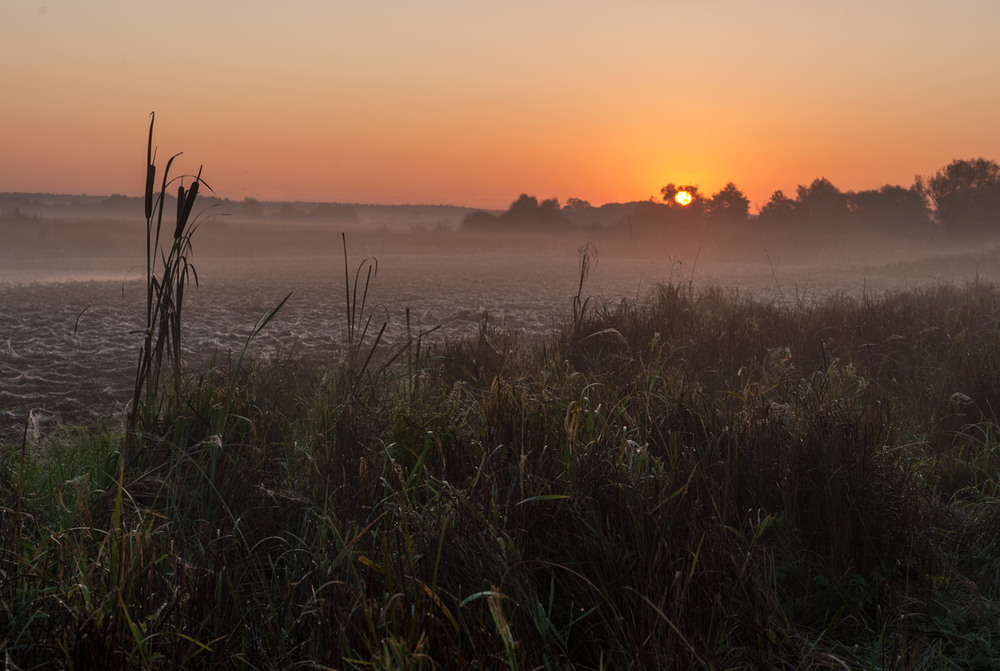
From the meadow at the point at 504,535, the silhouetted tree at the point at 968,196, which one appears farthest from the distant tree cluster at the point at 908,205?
the meadow at the point at 504,535

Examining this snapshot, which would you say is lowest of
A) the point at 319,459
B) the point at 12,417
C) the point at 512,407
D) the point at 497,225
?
the point at 12,417

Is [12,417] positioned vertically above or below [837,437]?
below

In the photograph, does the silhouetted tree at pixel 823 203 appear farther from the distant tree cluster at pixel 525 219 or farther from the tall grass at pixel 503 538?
the tall grass at pixel 503 538

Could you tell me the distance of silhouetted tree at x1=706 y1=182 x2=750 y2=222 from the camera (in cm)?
3008

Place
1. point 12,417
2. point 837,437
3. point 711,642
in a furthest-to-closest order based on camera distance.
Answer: point 12,417, point 837,437, point 711,642

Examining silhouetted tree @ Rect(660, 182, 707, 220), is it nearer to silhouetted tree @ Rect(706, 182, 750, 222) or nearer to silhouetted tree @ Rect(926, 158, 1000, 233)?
silhouetted tree @ Rect(706, 182, 750, 222)

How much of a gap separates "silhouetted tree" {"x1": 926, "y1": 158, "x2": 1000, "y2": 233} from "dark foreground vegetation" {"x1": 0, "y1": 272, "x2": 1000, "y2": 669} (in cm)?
3331

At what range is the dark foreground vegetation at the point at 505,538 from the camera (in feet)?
5.26

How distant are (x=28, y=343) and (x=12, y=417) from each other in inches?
92.8

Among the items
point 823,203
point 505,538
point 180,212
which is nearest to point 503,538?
point 505,538

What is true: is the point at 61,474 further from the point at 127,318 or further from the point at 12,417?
the point at 127,318

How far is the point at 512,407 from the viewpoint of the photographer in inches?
98.6

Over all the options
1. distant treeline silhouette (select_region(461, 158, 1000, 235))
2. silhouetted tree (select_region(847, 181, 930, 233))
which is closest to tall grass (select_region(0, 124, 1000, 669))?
distant treeline silhouette (select_region(461, 158, 1000, 235))

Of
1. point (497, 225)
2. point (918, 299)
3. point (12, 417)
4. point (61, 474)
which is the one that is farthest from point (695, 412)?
point (497, 225)
